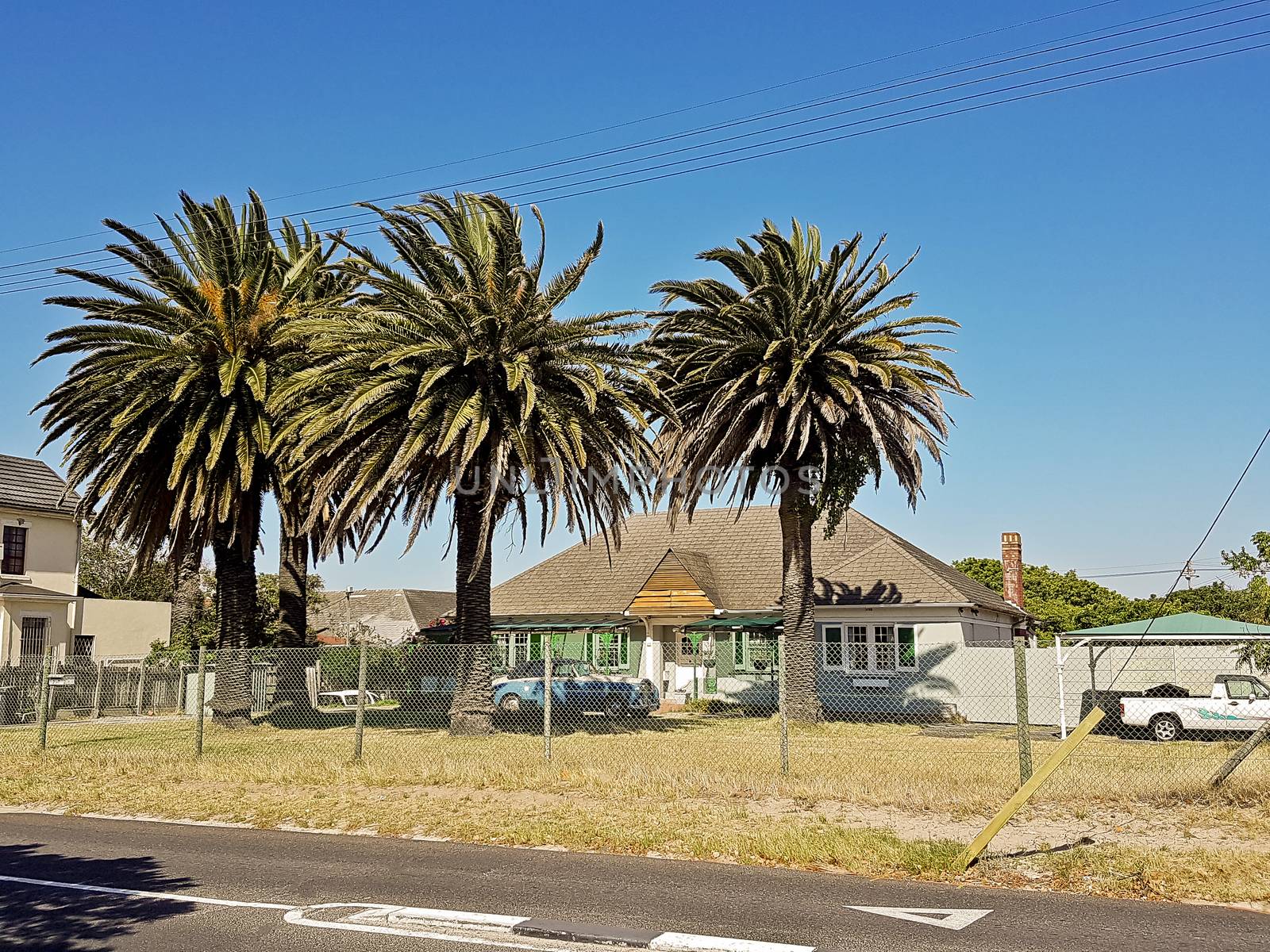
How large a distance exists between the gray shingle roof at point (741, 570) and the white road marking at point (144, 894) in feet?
83.4

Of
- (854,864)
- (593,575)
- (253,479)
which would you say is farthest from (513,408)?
(593,575)

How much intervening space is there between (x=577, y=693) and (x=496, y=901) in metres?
17.5

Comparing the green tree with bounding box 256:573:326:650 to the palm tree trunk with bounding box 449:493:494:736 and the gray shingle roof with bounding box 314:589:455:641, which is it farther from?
the gray shingle roof with bounding box 314:589:455:641

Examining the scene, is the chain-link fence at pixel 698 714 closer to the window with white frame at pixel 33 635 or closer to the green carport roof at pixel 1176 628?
the green carport roof at pixel 1176 628

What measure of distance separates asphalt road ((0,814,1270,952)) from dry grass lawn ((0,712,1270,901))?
53 centimetres

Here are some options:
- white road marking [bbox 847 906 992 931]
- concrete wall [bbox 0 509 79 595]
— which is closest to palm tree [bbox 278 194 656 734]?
white road marking [bbox 847 906 992 931]

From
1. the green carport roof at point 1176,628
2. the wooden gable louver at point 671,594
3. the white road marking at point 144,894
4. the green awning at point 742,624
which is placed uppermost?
the wooden gable louver at point 671,594

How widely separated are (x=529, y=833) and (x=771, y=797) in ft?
9.88

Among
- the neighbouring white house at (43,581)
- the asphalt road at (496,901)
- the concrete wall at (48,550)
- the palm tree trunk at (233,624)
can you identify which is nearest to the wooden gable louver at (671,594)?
the palm tree trunk at (233,624)

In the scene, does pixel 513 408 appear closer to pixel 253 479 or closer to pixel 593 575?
pixel 253 479

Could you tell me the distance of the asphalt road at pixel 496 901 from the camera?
7.17 m

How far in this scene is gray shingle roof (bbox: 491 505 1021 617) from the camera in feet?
108

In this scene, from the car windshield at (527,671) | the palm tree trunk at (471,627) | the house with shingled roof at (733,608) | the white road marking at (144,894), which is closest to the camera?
the white road marking at (144,894)

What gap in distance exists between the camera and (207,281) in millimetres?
23953
